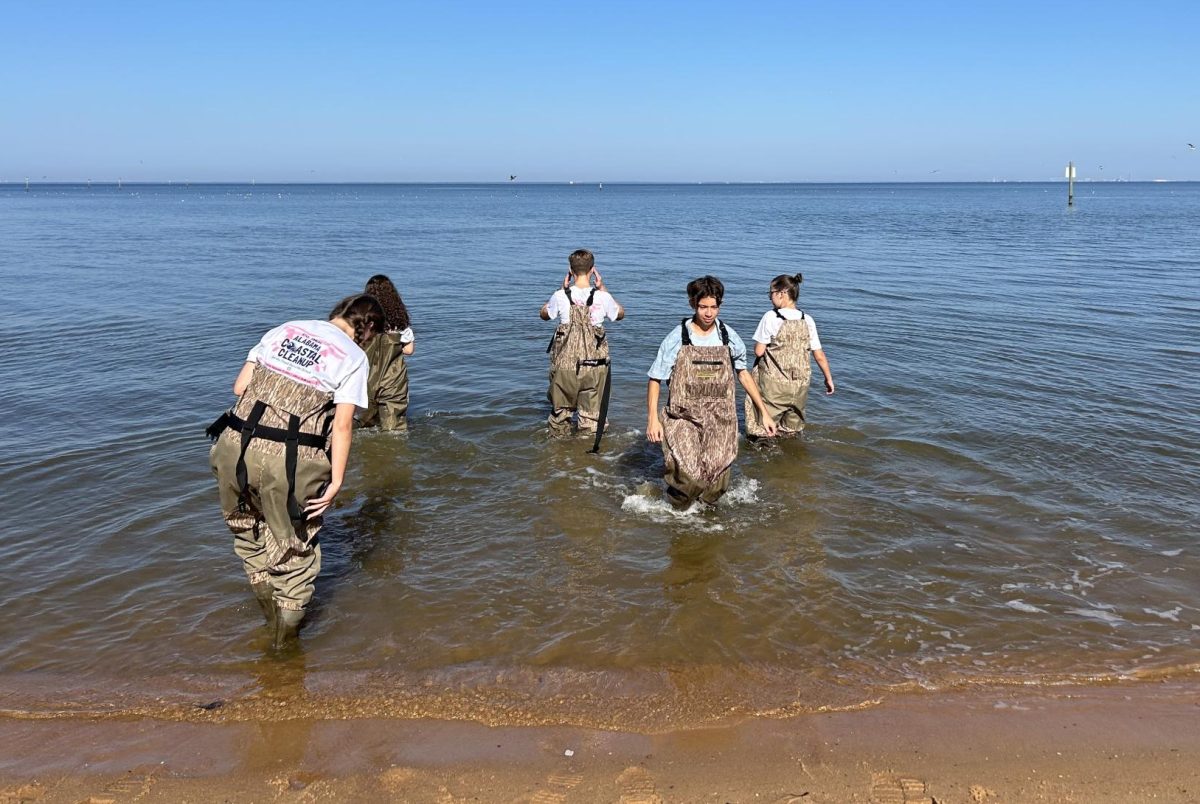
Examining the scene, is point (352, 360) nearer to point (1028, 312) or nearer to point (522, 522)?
point (522, 522)

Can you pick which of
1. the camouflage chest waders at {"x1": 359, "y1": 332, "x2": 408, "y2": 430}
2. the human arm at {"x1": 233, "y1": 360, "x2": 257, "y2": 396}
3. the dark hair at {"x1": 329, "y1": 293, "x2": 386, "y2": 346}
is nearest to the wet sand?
the human arm at {"x1": 233, "y1": 360, "x2": 257, "y2": 396}

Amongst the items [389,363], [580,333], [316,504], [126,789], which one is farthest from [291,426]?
[389,363]

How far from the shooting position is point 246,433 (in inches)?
176

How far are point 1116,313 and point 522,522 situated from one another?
15889 mm

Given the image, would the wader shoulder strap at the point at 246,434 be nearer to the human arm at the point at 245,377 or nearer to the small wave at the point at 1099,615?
the human arm at the point at 245,377

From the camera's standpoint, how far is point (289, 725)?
4.38 meters

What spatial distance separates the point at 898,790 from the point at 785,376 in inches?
214

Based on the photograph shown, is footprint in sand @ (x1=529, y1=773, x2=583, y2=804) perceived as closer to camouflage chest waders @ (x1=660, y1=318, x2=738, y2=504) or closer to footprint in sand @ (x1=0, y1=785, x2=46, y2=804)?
footprint in sand @ (x1=0, y1=785, x2=46, y2=804)

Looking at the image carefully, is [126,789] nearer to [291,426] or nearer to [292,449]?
[292,449]

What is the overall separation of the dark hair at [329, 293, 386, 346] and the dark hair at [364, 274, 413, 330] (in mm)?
3457

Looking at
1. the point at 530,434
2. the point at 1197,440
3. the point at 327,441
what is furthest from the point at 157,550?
the point at 1197,440

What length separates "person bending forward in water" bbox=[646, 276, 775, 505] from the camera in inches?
245

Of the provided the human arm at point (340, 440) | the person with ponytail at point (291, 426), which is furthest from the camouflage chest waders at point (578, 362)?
the human arm at point (340, 440)

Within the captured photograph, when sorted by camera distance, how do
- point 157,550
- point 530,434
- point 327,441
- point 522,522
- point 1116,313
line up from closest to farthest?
point 327,441 → point 157,550 → point 522,522 → point 530,434 → point 1116,313
